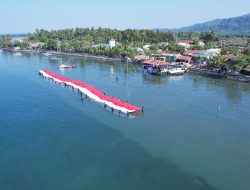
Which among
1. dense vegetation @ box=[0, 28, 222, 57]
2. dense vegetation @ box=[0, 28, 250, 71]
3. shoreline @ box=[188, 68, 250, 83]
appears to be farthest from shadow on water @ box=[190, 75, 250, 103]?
dense vegetation @ box=[0, 28, 222, 57]

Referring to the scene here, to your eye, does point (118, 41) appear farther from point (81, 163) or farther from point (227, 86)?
point (81, 163)

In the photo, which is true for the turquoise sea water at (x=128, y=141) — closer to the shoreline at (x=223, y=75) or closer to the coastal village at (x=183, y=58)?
the shoreline at (x=223, y=75)

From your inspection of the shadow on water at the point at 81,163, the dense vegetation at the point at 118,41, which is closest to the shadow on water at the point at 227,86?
the shadow on water at the point at 81,163

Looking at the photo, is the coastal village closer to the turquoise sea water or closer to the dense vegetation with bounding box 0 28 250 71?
the dense vegetation with bounding box 0 28 250 71

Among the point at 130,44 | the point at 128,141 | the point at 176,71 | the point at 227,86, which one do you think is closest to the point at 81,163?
the point at 128,141

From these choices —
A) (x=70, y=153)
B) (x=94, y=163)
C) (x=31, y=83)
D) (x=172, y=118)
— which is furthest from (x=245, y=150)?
(x=31, y=83)

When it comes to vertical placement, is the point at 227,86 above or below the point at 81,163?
above
